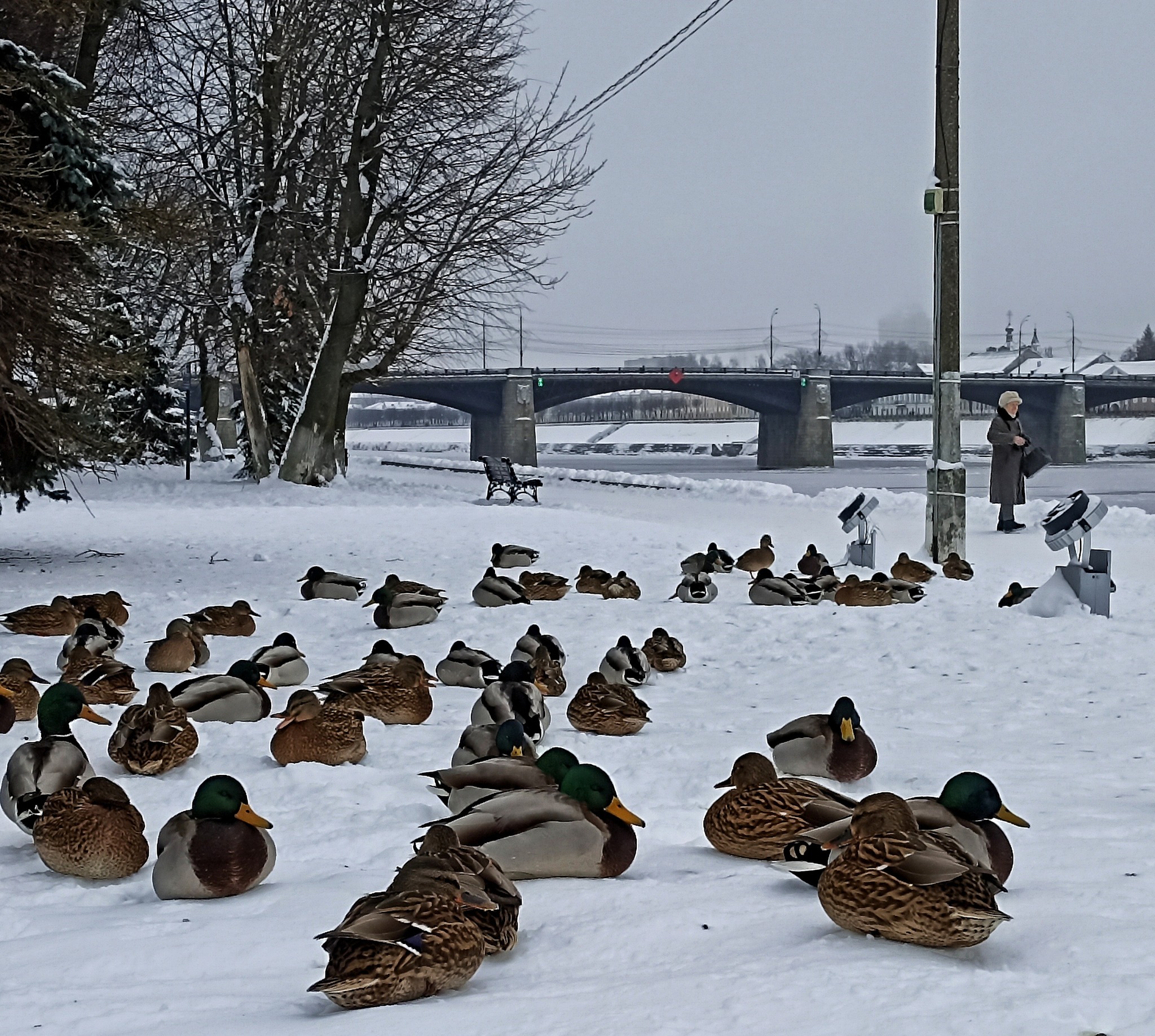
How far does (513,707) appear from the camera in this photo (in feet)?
20.6

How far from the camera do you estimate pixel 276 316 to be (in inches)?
1045

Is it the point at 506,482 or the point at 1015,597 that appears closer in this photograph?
the point at 1015,597

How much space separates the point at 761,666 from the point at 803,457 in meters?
57.7

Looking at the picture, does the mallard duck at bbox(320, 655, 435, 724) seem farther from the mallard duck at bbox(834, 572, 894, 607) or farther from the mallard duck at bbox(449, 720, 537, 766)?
the mallard duck at bbox(834, 572, 894, 607)

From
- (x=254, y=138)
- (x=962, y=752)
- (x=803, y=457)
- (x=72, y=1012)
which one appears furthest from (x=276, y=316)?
(x=803, y=457)

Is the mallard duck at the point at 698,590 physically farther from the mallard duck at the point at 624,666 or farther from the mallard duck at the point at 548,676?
the mallard duck at the point at 548,676

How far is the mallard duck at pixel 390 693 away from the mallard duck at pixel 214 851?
256cm

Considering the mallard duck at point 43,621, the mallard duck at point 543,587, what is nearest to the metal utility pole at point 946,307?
the mallard duck at point 543,587

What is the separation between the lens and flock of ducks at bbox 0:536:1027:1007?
10.4 feet

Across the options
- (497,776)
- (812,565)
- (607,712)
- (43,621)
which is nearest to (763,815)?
(497,776)

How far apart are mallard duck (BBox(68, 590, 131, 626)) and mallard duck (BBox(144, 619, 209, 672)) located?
1160 millimetres

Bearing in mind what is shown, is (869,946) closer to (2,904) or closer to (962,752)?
(2,904)

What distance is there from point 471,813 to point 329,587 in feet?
25.8

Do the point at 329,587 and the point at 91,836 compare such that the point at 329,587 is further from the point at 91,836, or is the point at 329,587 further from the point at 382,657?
the point at 91,836
